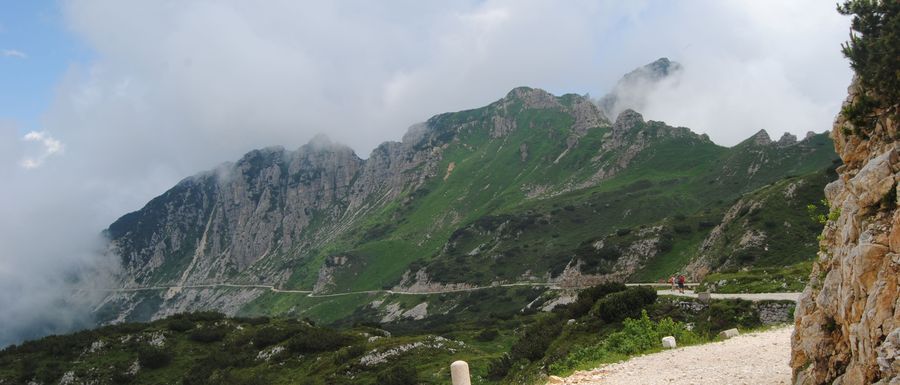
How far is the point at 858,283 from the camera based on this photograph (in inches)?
400

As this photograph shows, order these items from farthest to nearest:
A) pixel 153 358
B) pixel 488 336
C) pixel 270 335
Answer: pixel 488 336, pixel 270 335, pixel 153 358

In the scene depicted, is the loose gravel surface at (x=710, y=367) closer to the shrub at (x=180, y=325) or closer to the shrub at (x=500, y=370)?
the shrub at (x=500, y=370)

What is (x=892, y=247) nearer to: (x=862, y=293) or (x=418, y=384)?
(x=862, y=293)

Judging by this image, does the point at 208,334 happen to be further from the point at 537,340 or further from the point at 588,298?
the point at 588,298

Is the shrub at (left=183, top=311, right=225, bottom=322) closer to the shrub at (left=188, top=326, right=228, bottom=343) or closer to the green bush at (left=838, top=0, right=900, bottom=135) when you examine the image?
the shrub at (left=188, top=326, right=228, bottom=343)

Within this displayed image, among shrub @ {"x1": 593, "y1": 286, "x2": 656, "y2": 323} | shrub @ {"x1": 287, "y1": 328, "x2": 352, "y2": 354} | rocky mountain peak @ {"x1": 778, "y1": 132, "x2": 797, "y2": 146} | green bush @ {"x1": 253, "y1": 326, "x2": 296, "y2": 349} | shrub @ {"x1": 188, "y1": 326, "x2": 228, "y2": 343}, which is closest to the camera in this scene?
shrub @ {"x1": 593, "y1": 286, "x2": 656, "y2": 323}

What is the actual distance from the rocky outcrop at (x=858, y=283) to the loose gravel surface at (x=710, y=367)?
112 inches

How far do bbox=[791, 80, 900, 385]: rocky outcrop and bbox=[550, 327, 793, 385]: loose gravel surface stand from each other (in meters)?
2.85

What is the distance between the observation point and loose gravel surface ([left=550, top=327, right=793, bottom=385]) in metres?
15.5

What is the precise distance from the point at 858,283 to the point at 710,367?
27.2ft

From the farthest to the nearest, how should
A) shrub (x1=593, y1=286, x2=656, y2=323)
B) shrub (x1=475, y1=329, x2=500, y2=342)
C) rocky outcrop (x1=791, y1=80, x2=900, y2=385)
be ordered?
shrub (x1=475, y1=329, x2=500, y2=342), shrub (x1=593, y1=286, x2=656, y2=323), rocky outcrop (x1=791, y1=80, x2=900, y2=385)

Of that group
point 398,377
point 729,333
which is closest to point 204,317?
point 398,377

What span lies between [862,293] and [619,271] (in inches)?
3857

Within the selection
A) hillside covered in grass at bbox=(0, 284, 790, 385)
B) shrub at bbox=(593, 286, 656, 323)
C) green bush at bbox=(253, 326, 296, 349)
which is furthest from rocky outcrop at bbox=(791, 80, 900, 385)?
green bush at bbox=(253, 326, 296, 349)
